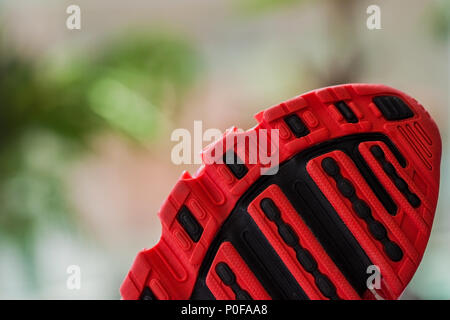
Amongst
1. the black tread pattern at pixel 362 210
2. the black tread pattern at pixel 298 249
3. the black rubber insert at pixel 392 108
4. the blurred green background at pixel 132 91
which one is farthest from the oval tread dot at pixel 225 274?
the blurred green background at pixel 132 91

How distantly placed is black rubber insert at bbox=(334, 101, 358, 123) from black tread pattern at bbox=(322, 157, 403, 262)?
0.07 metres

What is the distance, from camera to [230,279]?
850 millimetres

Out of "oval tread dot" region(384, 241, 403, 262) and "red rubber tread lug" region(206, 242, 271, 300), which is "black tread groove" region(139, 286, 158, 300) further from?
"oval tread dot" region(384, 241, 403, 262)

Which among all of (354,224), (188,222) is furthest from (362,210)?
(188,222)

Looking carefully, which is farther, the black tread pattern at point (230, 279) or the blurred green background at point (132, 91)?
the blurred green background at point (132, 91)

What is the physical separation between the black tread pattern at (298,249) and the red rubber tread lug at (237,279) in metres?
0.08

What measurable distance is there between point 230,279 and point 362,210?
23 centimetres

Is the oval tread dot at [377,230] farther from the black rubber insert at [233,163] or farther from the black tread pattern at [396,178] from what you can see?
the black rubber insert at [233,163]

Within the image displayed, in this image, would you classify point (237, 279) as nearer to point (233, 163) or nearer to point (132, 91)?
point (233, 163)

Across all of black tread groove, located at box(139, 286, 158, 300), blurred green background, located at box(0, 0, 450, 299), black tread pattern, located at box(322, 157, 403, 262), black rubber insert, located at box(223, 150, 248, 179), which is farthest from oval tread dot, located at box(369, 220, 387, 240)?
A: blurred green background, located at box(0, 0, 450, 299)

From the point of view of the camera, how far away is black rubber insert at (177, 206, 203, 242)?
33.5 inches

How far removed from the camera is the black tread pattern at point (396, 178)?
0.85 metres

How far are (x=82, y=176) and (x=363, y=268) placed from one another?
3.40 ft

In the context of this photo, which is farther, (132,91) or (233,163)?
(132,91)
